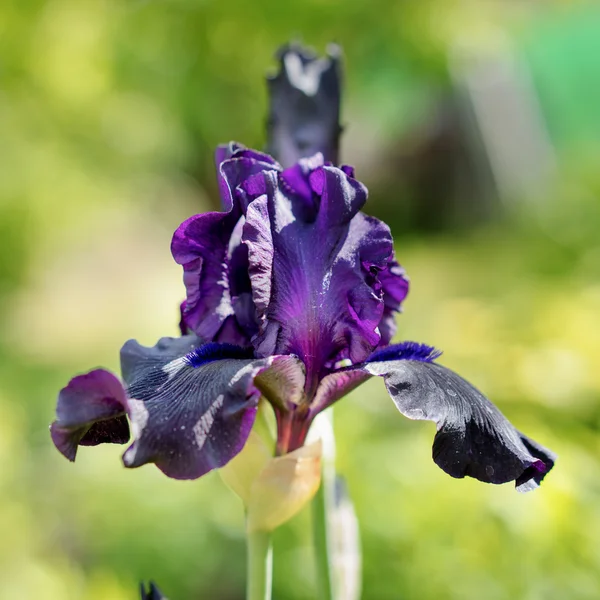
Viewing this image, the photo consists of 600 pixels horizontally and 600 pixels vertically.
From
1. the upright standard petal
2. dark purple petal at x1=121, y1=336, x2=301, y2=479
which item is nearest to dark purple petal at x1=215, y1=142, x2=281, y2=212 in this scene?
the upright standard petal

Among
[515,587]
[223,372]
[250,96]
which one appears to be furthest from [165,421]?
[250,96]

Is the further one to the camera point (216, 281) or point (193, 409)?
point (216, 281)

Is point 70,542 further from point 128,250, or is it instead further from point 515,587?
point 128,250

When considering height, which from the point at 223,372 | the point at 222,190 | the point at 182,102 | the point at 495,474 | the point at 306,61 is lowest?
the point at 495,474

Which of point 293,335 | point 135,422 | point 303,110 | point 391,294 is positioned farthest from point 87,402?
point 303,110

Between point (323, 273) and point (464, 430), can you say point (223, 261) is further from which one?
point (464, 430)
